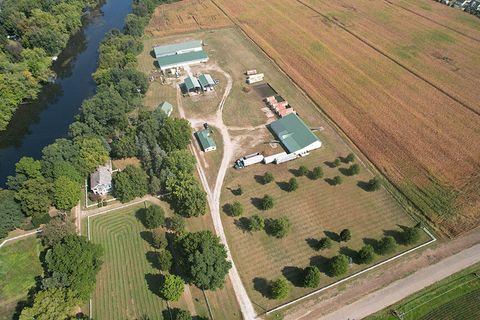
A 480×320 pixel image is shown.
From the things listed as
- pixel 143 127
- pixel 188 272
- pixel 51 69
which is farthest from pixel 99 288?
pixel 51 69

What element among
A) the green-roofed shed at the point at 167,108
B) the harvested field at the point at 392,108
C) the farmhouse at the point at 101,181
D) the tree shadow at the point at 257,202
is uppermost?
the harvested field at the point at 392,108

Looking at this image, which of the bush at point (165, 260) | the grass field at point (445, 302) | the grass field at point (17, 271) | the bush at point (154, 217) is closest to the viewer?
the grass field at point (445, 302)

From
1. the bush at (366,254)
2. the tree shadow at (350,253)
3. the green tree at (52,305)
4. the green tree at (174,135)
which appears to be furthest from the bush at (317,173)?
the green tree at (52,305)

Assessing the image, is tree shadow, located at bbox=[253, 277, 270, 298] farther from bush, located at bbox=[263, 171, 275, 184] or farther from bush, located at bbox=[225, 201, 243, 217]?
bush, located at bbox=[263, 171, 275, 184]

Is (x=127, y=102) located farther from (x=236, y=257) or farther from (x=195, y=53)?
(x=236, y=257)

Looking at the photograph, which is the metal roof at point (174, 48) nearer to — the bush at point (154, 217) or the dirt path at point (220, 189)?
the dirt path at point (220, 189)

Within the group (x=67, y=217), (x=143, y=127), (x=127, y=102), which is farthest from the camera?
(x=127, y=102)

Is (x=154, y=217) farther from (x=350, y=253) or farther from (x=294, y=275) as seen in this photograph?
(x=350, y=253)
